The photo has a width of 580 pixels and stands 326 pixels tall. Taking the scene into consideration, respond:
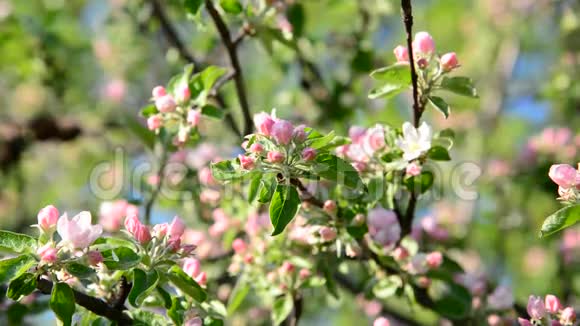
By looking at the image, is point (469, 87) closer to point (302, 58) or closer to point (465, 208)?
point (302, 58)

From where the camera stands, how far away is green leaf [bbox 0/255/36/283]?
197 centimetres

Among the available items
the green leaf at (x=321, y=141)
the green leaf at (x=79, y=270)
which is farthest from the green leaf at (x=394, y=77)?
the green leaf at (x=79, y=270)

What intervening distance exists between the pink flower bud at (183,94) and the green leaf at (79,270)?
35.8 inches

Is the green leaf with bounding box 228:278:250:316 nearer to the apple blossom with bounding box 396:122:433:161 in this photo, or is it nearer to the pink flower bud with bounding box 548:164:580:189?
the apple blossom with bounding box 396:122:433:161

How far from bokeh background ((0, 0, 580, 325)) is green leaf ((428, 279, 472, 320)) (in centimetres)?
65

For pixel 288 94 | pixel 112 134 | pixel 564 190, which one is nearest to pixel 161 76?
pixel 112 134

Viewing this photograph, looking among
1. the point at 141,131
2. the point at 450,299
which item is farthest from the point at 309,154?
the point at 141,131

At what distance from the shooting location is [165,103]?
2.68m

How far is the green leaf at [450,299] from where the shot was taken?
115 inches

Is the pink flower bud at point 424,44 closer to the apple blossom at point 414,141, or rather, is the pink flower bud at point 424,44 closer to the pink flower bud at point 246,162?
the apple blossom at point 414,141

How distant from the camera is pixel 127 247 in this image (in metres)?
2.14

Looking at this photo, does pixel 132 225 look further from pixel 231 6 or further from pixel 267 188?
pixel 231 6

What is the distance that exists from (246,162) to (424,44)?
0.76m

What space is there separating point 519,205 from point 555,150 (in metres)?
1.05
